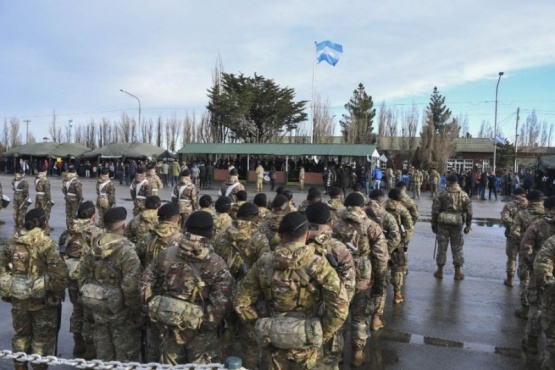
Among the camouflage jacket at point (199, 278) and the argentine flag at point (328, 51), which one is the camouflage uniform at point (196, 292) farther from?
the argentine flag at point (328, 51)

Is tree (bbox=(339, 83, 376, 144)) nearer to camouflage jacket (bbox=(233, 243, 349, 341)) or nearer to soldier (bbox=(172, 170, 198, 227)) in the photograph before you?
soldier (bbox=(172, 170, 198, 227))

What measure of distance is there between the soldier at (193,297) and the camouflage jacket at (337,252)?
80 centimetres

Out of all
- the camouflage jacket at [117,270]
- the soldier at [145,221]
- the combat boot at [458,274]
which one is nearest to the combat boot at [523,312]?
the combat boot at [458,274]

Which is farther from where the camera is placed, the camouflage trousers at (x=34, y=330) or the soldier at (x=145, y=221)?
the soldier at (x=145, y=221)

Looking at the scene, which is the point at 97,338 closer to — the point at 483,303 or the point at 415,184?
the point at 483,303

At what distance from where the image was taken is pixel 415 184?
85.5 feet

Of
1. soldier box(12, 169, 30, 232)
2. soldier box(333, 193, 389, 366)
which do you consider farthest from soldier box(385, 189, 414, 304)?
soldier box(12, 169, 30, 232)

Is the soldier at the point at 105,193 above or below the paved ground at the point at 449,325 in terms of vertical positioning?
above

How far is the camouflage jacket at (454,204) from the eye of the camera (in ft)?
28.9

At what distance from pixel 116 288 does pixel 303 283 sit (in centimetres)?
182

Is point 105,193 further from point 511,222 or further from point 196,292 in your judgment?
point 511,222

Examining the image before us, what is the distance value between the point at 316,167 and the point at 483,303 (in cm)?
2557

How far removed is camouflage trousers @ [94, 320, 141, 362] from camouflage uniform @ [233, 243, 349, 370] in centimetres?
132

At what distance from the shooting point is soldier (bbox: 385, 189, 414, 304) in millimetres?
7430
